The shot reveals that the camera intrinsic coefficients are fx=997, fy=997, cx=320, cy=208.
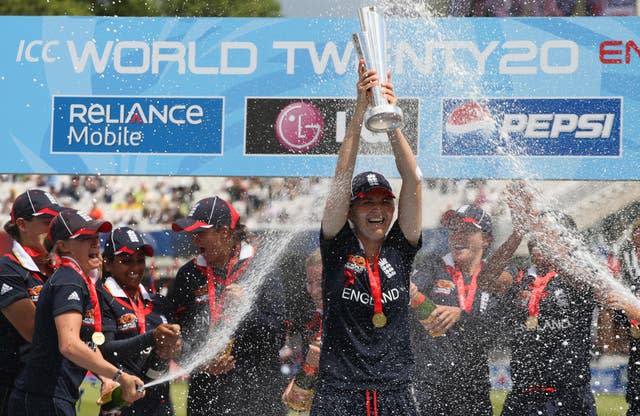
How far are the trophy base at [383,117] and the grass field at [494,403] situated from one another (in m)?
6.15

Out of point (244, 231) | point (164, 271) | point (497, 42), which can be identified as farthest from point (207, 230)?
point (164, 271)

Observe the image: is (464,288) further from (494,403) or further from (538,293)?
(494,403)

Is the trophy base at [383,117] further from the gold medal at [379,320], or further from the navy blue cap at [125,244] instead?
the navy blue cap at [125,244]

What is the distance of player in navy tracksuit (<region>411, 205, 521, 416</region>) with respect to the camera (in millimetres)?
6758

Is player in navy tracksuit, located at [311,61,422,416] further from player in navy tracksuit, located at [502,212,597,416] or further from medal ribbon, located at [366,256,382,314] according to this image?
player in navy tracksuit, located at [502,212,597,416]

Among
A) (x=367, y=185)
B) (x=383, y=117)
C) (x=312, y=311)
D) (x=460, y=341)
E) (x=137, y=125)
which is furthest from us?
(x=137, y=125)

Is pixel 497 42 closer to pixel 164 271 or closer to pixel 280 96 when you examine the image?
pixel 280 96

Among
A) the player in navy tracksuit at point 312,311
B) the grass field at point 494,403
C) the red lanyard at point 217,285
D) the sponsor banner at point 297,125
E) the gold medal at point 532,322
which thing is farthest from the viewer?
the grass field at point 494,403

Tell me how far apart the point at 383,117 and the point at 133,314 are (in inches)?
102

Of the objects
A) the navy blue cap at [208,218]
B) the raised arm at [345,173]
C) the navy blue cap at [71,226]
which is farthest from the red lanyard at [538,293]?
the navy blue cap at [71,226]

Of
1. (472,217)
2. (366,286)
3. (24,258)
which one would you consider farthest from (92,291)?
(472,217)

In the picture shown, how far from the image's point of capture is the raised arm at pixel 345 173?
465 centimetres

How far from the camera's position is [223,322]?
6.60m

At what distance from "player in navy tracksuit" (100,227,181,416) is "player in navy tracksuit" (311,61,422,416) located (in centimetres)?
153
